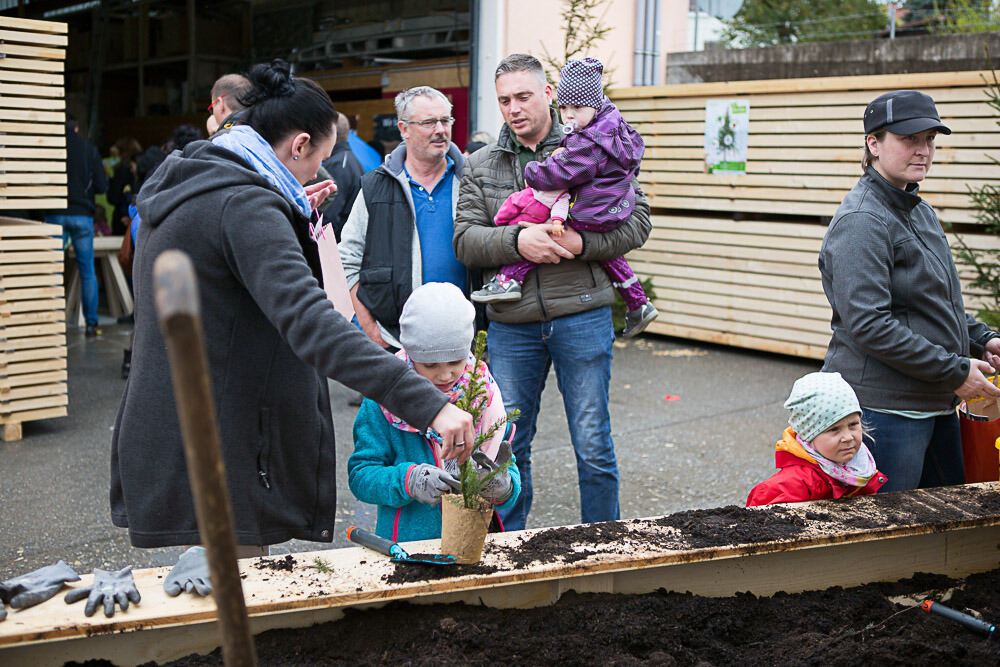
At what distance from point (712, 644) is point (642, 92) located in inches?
309

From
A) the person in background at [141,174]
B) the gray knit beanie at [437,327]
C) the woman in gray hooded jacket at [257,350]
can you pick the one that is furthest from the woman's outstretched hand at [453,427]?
the person in background at [141,174]

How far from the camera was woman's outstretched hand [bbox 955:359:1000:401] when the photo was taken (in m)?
3.14

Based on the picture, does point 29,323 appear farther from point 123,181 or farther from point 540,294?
point 123,181

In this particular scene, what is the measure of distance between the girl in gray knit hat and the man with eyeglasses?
3.60 feet

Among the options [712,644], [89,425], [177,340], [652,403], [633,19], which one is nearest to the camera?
[177,340]

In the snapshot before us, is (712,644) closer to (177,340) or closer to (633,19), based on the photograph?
(177,340)

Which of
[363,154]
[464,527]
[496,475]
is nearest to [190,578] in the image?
[464,527]

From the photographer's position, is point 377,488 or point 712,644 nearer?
point 712,644

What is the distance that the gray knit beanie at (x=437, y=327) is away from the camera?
264 cm

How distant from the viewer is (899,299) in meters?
3.19

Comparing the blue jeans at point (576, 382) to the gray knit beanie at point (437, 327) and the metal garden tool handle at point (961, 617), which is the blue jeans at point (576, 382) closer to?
→ the gray knit beanie at point (437, 327)

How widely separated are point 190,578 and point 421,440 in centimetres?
86

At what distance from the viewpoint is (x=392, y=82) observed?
10.7 m

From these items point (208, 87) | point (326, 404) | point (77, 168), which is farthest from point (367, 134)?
point (326, 404)
